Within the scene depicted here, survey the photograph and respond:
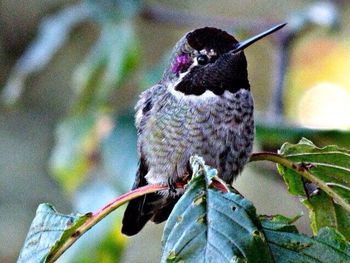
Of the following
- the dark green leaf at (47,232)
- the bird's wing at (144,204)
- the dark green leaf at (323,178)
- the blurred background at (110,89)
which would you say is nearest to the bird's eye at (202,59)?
the bird's wing at (144,204)

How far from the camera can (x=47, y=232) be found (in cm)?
203

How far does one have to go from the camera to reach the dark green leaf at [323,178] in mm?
2137

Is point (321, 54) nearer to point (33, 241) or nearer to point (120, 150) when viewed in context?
point (120, 150)

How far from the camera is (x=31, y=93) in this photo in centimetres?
648

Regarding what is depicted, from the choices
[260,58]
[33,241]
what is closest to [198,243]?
[33,241]

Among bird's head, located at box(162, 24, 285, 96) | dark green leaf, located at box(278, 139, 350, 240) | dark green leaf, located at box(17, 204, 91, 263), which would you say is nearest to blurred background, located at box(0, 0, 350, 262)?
bird's head, located at box(162, 24, 285, 96)

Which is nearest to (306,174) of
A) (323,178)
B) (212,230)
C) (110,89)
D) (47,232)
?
(323,178)

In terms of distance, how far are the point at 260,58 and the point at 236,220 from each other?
17.5ft

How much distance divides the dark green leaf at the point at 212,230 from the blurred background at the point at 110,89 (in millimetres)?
1646

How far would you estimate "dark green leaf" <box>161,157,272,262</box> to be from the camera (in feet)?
5.52

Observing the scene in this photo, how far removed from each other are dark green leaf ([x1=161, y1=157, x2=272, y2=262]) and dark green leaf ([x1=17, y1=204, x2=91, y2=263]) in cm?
30

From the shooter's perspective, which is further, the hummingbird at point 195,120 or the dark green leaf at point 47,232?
the hummingbird at point 195,120

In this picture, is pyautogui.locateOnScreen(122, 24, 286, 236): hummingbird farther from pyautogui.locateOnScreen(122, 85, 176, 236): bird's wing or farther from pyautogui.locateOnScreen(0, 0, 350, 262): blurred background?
pyautogui.locateOnScreen(0, 0, 350, 262): blurred background

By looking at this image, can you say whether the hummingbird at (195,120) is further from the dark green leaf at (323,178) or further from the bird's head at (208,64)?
the dark green leaf at (323,178)
